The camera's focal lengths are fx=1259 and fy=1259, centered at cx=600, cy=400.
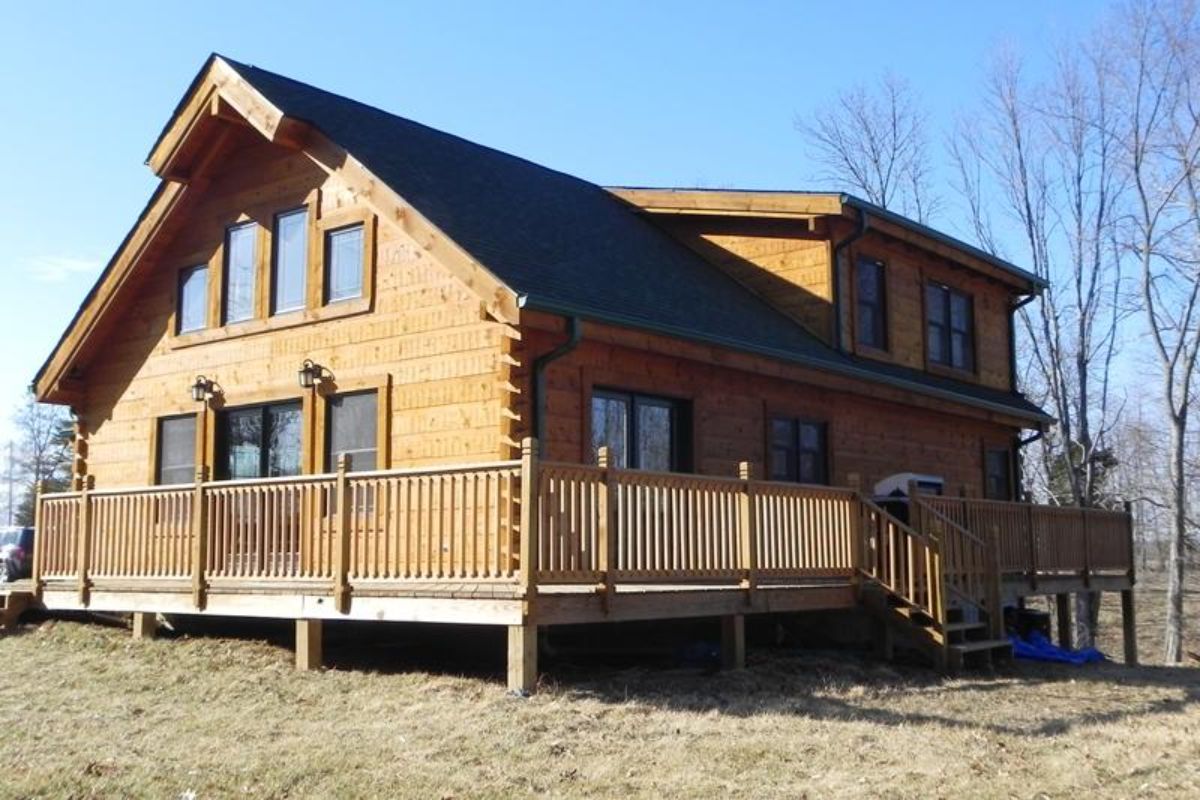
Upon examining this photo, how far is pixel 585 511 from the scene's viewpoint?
10.5 m

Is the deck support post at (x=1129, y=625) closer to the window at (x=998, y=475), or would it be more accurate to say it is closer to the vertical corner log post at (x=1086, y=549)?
the vertical corner log post at (x=1086, y=549)

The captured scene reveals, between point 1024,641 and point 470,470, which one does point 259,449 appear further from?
A: point 1024,641

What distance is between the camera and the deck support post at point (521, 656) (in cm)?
1009

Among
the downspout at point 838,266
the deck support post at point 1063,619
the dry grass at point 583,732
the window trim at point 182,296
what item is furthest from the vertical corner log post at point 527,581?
the deck support post at point 1063,619

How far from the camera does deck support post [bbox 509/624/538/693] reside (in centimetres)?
1009

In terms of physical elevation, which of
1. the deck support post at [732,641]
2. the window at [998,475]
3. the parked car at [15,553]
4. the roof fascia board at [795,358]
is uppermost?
the roof fascia board at [795,358]

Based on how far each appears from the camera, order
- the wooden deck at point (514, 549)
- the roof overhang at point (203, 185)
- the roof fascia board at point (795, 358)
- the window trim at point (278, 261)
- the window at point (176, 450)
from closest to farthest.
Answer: the wooden deck at point (514, 549) < the roof fascia board at point (795, 358) < the roof overhang at point (203, 185) < the window trim at point (278, 261) < the window at point (176, 450)

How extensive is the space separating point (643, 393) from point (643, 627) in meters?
2.70

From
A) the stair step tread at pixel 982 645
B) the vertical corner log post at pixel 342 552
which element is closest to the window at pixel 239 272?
the vertical corner log post at pixel 342 552

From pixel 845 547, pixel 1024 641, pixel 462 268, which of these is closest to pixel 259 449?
pixel 462 268

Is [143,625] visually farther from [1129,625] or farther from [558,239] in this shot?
[1129,625]

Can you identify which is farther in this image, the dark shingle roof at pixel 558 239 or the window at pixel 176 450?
the window at pixel 176 450

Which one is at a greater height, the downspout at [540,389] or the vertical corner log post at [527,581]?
the downspout at [540,389]

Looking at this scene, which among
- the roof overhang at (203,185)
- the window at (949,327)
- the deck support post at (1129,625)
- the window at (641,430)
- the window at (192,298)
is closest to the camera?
the roof overhang at (203,185)
